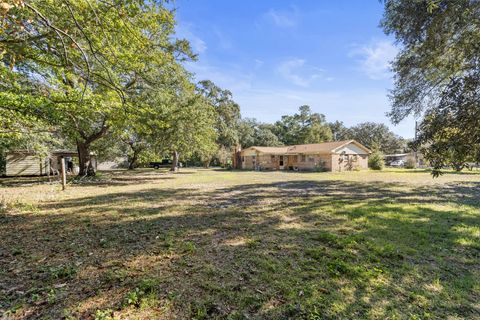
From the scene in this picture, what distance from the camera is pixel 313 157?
28422mm

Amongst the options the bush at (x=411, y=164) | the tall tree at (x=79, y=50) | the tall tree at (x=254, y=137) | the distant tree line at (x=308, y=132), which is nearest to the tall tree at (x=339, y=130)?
the distant tree line at (x=308, y=132)

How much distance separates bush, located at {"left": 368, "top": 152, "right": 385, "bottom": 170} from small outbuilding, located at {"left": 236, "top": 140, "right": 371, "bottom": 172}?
1.64 ft

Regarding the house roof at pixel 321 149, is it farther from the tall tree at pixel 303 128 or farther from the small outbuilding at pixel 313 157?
the tall tree at pixel 303 128

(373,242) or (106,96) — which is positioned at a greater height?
(106,96)

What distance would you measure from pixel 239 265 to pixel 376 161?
2997 cm

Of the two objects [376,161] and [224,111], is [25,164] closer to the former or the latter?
[224,111]

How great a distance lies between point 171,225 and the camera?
5.49m

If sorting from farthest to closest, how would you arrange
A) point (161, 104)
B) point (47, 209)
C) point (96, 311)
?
point (161, 104)
point (47, 209)
point (96, 311)

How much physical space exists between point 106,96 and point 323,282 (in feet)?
25.3

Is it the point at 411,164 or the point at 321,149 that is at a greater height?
the point at 321,149

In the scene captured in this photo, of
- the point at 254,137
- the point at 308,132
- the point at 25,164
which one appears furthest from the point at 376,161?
the point at 25,164

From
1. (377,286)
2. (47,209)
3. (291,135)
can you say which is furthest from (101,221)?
(291,135)

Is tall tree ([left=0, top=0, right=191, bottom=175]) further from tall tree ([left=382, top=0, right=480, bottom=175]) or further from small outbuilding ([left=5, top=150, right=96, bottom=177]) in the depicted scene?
small outbuilding ([left=5, top=150, right=96, bottom=177])

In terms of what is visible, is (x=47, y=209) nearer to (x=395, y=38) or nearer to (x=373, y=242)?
(x=373, y=242)
